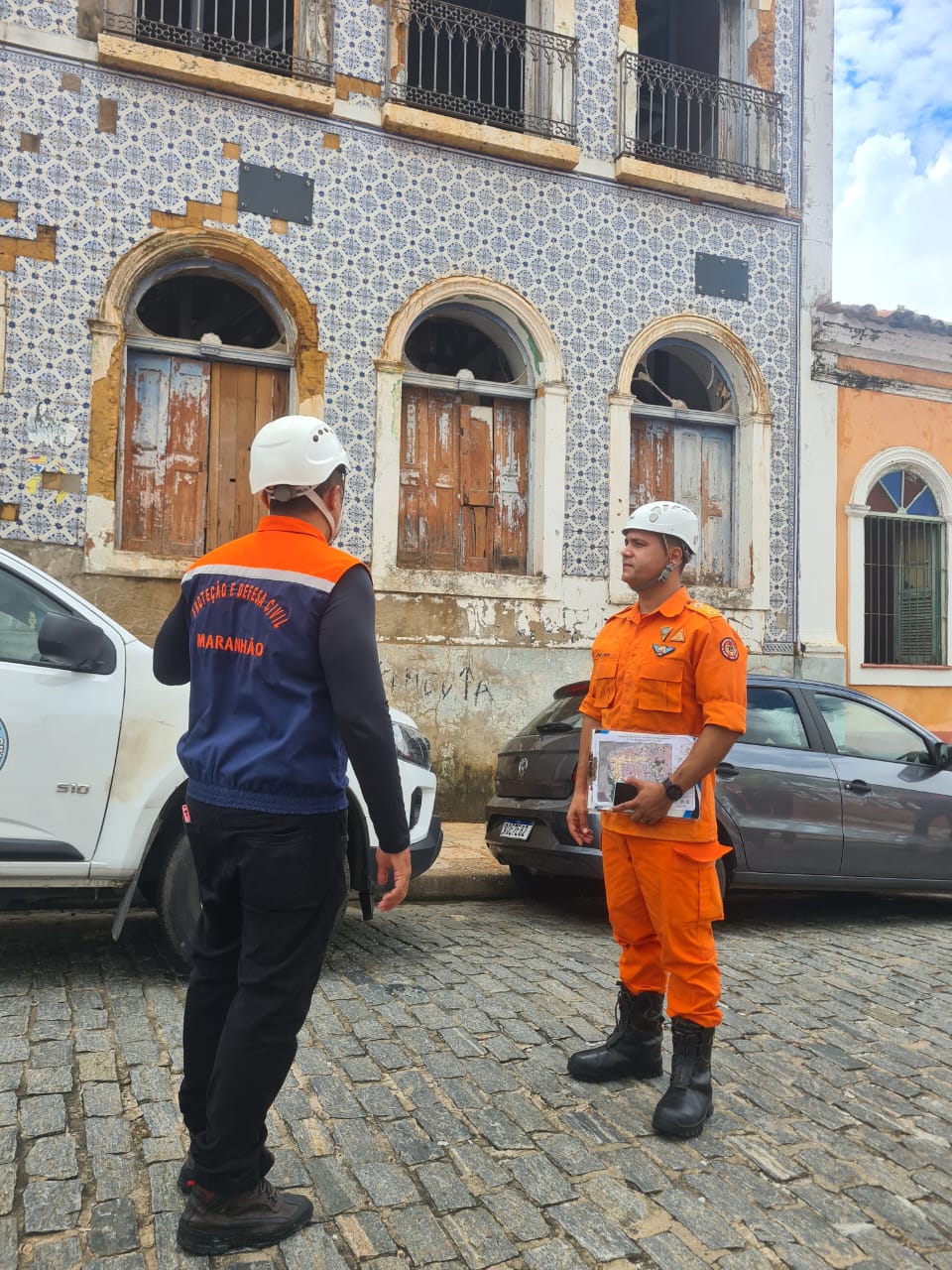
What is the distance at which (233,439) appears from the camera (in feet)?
33.4

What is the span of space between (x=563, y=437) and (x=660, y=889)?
7.90 m

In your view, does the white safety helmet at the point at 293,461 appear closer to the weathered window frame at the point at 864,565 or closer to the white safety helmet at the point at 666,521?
the white safety helmet at the point at 666,521

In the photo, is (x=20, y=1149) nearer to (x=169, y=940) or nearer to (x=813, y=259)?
(x=169, y=940)

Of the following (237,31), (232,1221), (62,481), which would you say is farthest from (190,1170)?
(237,31)

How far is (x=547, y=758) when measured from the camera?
6746 millimetres

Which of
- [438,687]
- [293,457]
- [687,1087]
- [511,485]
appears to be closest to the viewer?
[293,457]

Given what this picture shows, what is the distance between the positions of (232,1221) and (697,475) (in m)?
10.3

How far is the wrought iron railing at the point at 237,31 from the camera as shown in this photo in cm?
970

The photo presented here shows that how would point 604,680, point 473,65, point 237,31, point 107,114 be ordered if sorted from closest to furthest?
point 604,680 < point 107,114 < point 237,31 < point 473,65

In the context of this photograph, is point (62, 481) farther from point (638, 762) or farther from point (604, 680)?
point (638, 762)

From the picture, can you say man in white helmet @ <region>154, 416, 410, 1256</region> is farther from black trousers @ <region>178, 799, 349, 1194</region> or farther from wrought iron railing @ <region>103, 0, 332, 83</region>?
wrought iron railing @ <region>103, 0, 332, 83</region>

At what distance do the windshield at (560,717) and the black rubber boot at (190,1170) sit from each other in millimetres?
4069

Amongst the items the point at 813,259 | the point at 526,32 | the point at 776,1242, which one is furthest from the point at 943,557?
the point at 776,1242

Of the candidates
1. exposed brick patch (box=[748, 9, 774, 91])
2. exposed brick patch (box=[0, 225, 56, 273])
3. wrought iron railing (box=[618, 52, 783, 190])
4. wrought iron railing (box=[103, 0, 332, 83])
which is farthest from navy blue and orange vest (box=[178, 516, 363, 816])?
exposed brick patch (box=[748, 9, 774, 91])
